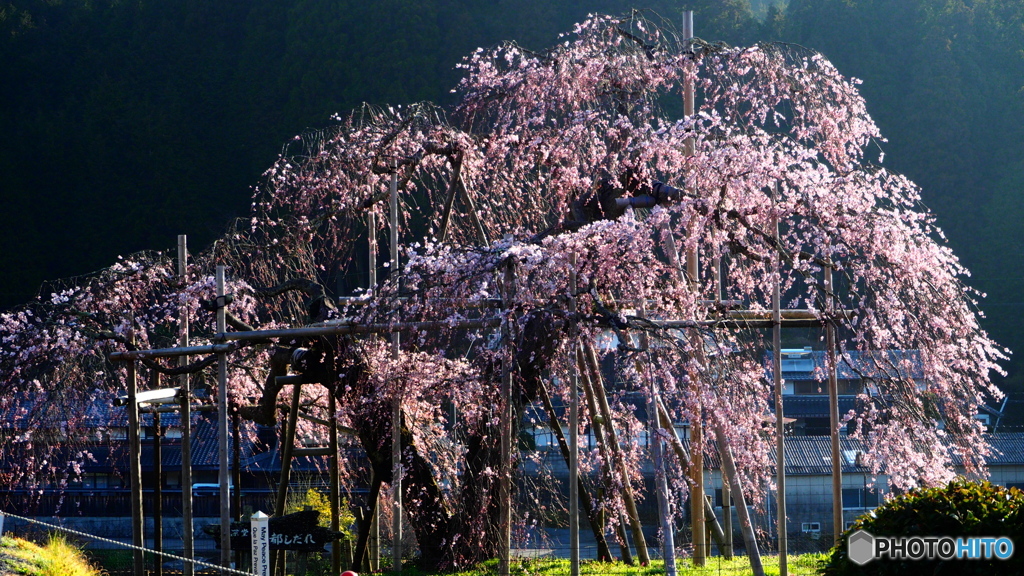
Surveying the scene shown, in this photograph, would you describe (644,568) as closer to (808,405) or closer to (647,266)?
(647,266)

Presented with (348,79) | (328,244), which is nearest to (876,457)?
(328,244)

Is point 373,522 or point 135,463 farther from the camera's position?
point 373,522

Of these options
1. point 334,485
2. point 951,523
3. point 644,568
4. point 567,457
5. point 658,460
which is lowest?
point 644,568

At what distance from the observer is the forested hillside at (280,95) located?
2144 cm

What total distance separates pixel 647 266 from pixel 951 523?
2.41 m

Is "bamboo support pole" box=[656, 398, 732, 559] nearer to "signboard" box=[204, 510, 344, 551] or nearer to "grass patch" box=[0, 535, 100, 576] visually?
"signboard" box=[204, 510, 344, 551]

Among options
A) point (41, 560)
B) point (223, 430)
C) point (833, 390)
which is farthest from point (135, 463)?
point (833, 390)

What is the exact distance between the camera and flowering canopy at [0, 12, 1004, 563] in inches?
235

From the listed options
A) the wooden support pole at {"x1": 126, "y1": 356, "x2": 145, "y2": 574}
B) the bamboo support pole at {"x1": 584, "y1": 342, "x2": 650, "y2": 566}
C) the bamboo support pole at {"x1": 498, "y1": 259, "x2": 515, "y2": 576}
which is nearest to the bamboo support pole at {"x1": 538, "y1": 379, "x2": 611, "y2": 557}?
the bamboo support pole at {"x1": 584, "y1": 342, "x2": 650, "y2": 566}

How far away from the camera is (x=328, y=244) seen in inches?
458

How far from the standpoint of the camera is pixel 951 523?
4.54 meters

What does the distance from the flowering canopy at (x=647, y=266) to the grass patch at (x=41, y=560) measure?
5.69ft

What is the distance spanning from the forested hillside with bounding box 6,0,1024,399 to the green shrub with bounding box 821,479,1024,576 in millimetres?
16844

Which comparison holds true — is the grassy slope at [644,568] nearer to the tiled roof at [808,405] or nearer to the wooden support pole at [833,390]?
the wooden support pole at [833,390]
